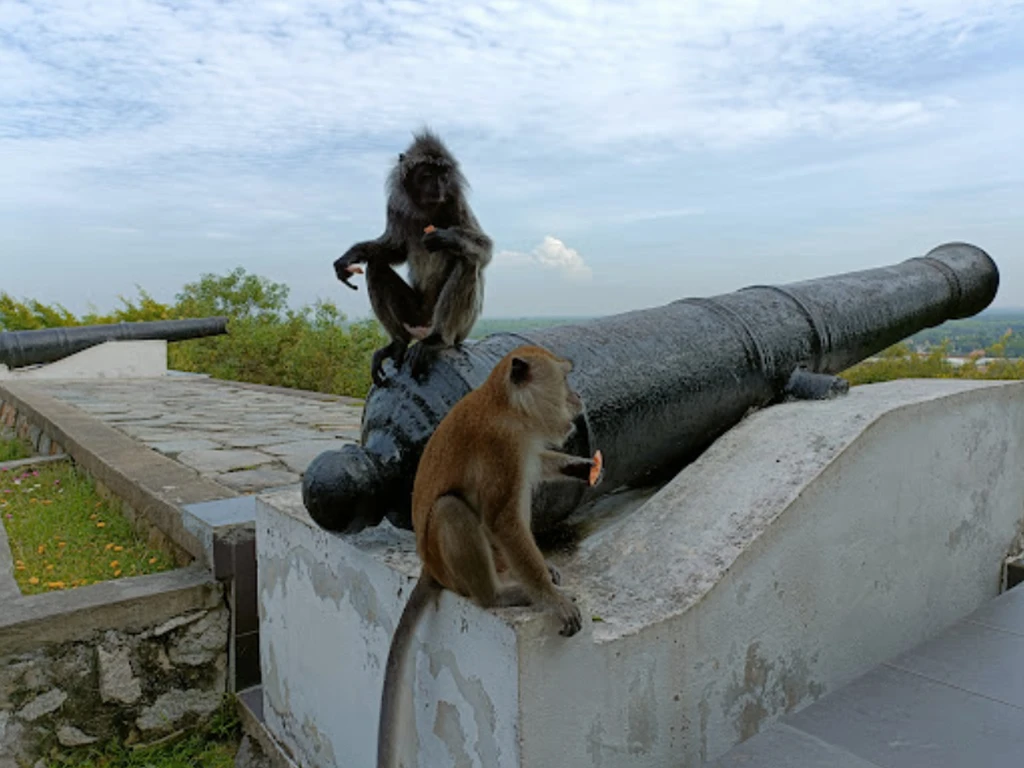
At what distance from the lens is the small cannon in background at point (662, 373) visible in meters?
2.25

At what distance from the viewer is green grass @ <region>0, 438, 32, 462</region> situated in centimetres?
820

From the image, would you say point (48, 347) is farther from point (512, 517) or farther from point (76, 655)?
point (512, 517)

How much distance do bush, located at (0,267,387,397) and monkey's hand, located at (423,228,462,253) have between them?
13085mm

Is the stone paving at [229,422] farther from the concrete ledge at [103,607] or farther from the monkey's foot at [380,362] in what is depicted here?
the monkey's foot at [380,362]

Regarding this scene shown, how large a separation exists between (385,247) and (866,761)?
2069mm

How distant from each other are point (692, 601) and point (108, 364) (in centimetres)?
1449

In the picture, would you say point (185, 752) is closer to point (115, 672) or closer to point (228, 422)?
point (115, 672)

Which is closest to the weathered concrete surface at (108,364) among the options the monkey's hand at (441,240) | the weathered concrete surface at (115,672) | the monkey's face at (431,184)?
the weathered concrete surface at (115,672)

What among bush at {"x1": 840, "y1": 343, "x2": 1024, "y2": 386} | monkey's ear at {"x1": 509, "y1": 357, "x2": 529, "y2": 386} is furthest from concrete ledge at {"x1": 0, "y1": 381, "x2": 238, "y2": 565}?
bush at {"x1": 840, "y1": 343, "x2": 1024, "y2": 386}

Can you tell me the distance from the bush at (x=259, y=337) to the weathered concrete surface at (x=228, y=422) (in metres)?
4.35

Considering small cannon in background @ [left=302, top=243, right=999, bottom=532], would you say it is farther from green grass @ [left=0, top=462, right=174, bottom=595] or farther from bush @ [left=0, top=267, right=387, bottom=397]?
bush @ [left=0, top=267, right=387, bottom=397]

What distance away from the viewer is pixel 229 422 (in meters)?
7.94

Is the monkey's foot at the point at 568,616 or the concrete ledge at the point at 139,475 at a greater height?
the monkey's foot at the point at 568,616

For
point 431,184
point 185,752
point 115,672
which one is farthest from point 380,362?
point 185,752
